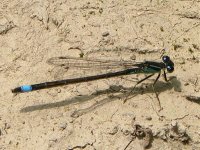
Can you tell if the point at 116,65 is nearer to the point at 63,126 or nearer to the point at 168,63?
the point at 168,63

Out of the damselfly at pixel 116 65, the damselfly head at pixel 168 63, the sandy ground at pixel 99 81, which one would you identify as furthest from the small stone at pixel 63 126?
the damselfly head at pixel 168 63

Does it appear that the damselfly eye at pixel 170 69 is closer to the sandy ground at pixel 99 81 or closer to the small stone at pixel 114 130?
the sandy ground at pixel 99 81

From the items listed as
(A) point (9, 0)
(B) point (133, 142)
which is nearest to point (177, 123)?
(B) point (133, 142)

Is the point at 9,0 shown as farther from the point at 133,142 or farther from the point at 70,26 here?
the point at 133,142

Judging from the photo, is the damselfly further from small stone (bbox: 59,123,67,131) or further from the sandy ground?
small stone (bbox: 59,123,67,131)

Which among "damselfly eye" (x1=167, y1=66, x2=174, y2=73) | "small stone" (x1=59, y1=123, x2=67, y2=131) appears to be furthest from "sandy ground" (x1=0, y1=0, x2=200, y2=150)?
"damselfly eye" (x1=167, y1=66, x2=174, y2=73)

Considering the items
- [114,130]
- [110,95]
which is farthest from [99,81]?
[114,130]

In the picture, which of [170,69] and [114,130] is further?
[170,69]

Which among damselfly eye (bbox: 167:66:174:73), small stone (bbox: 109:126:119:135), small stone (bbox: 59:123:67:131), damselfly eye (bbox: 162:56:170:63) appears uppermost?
damselfly eye (bbox: 162:56:170:63)
